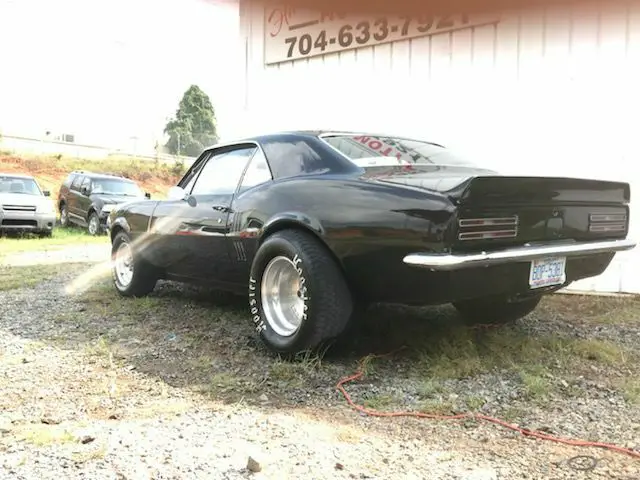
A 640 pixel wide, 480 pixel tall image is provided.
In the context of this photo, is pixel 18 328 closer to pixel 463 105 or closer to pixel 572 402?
pixel 572 402

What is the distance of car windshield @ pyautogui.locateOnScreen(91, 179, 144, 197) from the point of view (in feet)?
47.7

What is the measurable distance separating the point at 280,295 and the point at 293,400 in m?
0.91

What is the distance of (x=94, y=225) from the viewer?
14086mm

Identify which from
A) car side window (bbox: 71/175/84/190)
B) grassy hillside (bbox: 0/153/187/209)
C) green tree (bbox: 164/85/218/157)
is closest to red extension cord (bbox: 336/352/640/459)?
car side window (bbox: 71/175/84/190)

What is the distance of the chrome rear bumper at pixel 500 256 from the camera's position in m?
2.72

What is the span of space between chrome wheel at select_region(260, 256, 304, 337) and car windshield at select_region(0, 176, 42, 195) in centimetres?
1215

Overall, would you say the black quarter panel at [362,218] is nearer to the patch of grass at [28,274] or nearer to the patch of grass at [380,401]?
the patch of grass at [380,401]

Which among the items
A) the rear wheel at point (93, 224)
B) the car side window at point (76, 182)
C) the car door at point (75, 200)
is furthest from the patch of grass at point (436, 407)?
the car side window at point (76, 182)

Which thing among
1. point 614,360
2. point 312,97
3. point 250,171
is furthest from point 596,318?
point 312,97

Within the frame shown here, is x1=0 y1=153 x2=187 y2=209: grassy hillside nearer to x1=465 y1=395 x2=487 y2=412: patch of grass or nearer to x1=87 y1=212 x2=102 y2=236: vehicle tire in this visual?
x1=87 y1=212 x2=102 y2=236: vehicle tire

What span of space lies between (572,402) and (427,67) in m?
4.04

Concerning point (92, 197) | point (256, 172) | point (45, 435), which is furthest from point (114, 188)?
point (45, 435)

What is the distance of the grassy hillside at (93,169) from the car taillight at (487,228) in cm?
2556

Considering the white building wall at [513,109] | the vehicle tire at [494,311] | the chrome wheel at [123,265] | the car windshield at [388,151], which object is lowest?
the vehicle tire at [494,311]
